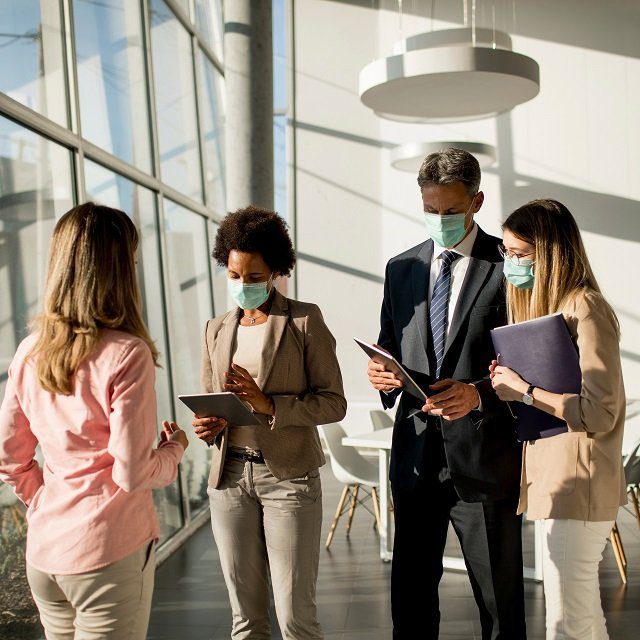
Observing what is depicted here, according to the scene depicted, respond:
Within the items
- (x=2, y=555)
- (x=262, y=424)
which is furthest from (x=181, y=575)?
(x=262, y=424)

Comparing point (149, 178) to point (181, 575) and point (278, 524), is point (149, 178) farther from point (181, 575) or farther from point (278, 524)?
point (278, 524)

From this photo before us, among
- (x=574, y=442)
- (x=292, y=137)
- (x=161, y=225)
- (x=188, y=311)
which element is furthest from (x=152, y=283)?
(x=292, y=137)

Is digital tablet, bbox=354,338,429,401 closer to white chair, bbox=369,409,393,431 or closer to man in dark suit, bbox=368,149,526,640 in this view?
man in dark suit, bbox=368,149,526,640

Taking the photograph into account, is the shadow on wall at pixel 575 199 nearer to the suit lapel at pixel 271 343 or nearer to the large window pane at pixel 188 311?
the large window pane at pixel 188 311

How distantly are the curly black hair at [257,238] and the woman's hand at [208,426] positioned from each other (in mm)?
603

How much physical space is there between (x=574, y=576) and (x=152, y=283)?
4800 millimetres

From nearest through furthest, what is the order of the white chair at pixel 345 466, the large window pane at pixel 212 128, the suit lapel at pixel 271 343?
the suit lapel at pixel 271 343 → the white chair at pixel 345 466 → the large window pane at pixel 212 128

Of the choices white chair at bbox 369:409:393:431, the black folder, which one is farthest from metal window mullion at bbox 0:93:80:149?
white chair at bbox 369:409:393:431

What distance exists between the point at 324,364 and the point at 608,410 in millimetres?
964

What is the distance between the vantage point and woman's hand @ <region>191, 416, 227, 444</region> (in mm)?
2700

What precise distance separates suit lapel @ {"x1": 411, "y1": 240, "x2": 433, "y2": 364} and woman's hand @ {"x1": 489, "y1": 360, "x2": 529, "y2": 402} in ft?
1.15

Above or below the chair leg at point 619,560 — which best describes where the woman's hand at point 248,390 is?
above

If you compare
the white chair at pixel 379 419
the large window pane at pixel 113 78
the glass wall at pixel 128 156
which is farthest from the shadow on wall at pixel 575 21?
the white chair at pixel 379 419

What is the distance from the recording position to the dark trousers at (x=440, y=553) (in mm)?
2801
